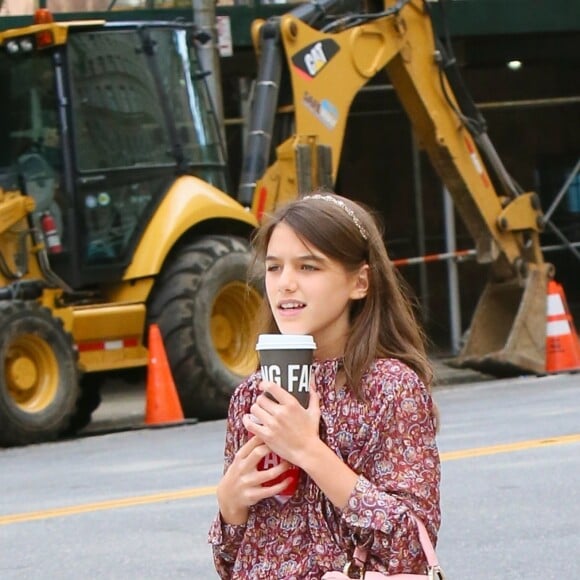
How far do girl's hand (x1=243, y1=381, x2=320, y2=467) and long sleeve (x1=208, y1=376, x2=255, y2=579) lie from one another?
22 centimetres

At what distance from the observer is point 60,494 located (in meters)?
9.88

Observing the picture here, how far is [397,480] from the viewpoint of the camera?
10.2 ft

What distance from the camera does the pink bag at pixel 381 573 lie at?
3064 millimetres

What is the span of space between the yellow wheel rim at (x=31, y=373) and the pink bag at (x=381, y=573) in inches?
382

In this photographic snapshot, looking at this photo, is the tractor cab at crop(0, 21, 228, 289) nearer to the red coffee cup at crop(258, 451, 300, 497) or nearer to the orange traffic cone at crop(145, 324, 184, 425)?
the orange traffic cone at crop(145, 324, 184, 425)

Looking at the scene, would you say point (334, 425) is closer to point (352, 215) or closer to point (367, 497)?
point (367, 497)

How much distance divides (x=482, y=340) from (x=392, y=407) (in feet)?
47.5

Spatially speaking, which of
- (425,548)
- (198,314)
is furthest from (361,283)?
(198,314)

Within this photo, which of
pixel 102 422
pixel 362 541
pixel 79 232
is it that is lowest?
pixel 102 422

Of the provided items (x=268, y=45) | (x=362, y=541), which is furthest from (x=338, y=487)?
(x=268, y=45)

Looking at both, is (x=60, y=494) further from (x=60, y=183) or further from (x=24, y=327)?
(x=60, y=183)

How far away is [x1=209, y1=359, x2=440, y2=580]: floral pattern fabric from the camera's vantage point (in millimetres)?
3084

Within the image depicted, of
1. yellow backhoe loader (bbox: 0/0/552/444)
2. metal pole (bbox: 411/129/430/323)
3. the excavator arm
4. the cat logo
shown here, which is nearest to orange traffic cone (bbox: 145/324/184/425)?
yellow backhoe loader (bbox: 0/0/552/444)

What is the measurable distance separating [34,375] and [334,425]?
998 centimetres
